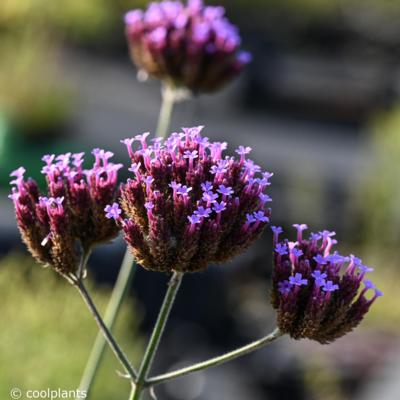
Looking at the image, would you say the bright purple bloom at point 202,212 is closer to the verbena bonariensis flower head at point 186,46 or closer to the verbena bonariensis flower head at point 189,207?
the verbena bonariensis flower head at point 189,207

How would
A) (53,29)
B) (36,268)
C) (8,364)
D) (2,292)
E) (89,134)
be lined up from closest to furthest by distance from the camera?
(8,364), (2,292), (36,268), (89,134), (53,29)

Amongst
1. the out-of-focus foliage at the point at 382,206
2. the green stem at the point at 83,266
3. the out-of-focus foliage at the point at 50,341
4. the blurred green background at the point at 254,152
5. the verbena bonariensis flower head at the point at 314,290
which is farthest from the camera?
the out-of-focus foliage at the point at 382,206

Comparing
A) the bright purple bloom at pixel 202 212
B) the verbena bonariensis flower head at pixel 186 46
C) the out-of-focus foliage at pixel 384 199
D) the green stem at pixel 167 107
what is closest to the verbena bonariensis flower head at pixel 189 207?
the bright purple bloom at pixel 202 212

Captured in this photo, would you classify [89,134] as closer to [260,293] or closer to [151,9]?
[260,293]

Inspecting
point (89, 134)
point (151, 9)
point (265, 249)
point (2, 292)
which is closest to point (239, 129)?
point (89, 134)

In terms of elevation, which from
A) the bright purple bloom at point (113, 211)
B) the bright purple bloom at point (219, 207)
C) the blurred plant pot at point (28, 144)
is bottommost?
the blurred plant pot at point (28, 144)

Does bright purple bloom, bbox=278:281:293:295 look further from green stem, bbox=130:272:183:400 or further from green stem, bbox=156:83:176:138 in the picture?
green stem, bbox=156:83:176:138

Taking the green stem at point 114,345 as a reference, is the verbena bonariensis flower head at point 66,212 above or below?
above
